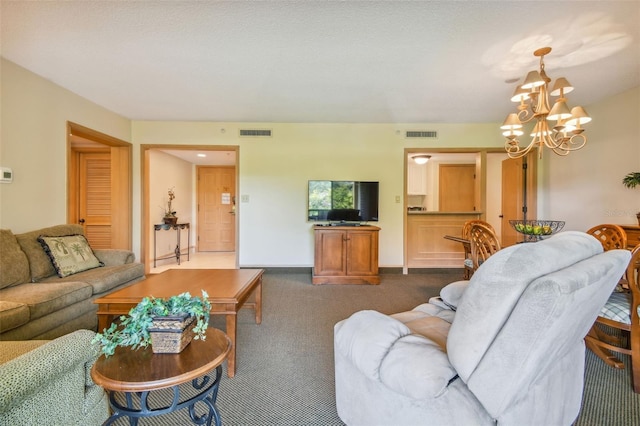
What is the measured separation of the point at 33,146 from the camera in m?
2.79

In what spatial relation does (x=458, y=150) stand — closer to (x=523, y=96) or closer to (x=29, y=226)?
(x=523, y=96)

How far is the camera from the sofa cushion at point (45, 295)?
1.89 m

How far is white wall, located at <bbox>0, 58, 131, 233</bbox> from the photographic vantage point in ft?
8.38

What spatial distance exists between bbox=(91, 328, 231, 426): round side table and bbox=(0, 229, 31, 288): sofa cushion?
1.97 m

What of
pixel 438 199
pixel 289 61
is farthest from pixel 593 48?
pixel 438 199

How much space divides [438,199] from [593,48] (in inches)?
186

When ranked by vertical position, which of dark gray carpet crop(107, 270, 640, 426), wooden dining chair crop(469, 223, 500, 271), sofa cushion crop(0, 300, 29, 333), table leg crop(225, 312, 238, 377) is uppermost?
wooden dining chair crop(469, 223, 500, 271)

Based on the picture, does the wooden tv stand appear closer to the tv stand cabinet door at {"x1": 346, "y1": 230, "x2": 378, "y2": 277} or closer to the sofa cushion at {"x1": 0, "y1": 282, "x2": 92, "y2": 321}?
the tv stand cabinet door at {"x1": 346, "y1": 230, "x2": 378, "y2": 277}

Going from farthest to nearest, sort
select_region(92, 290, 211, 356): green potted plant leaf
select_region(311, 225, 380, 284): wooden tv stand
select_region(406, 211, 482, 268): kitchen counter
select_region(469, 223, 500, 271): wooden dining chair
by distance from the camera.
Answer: select_region(406, 211, 482, 268): kitchen counter, select_region(311, 225, 380, 284): wooden tv stand, select_region(469, 223, 500, 271): wooden dining chair, select_region(92, 290, 211, 356): green potted plant leaf

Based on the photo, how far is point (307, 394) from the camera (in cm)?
161

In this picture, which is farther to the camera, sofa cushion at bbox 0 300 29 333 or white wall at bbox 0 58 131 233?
white wall at bbox 0 58 131 233

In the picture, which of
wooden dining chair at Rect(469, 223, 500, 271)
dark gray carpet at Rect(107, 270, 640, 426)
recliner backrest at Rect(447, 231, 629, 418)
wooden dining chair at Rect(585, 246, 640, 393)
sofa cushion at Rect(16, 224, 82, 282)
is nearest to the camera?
recliner backrest at Rect(447, 231, 629, 418)

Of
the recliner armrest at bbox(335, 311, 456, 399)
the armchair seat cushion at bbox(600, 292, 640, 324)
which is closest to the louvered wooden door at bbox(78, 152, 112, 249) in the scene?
the recliner armrest at bbox(335, 311, 456, 399)

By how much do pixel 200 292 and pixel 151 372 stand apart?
A: 1018 mm
